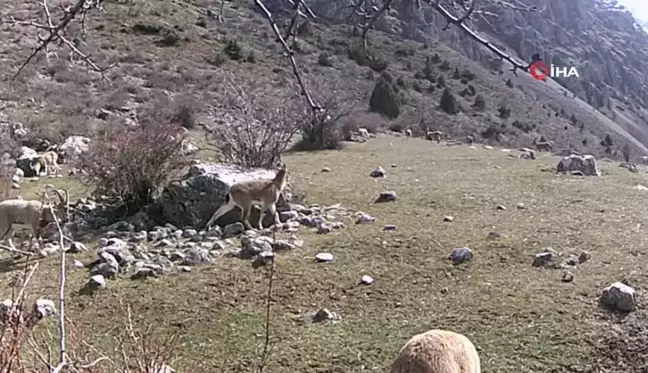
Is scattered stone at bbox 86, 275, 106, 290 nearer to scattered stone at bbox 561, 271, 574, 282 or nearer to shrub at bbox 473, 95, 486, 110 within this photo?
scattered stone at bbox 561, 271, 574, 282

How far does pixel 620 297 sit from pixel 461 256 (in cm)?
174

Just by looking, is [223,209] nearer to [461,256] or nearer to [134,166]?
[134,166]

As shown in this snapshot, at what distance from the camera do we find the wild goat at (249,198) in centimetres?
855

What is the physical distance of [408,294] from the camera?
644 centimetres

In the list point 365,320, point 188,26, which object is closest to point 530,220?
point 365,320

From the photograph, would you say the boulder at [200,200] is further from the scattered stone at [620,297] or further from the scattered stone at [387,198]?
the scattered stone at [620,297]

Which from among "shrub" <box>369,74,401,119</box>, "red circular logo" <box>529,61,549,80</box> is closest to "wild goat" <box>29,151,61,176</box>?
"red circular logo" <box>529,61,549,80</box>

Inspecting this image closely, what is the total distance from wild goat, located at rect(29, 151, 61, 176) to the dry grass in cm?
625

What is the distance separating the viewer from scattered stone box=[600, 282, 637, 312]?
18.5ft

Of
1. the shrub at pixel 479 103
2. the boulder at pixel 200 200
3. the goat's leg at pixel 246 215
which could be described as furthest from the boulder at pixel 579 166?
the shrub at pixel 479 103

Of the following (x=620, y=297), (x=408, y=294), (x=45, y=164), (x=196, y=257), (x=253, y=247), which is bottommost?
(x=45, y=164)

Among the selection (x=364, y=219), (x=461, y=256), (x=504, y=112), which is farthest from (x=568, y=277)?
(x=504, y=112)

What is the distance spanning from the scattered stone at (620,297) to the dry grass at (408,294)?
0.09 m

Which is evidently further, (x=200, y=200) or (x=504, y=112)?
(x=504, y=112)
